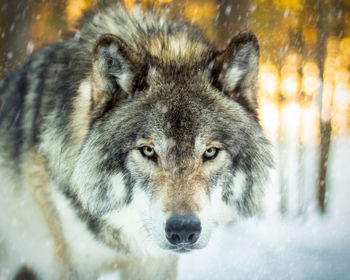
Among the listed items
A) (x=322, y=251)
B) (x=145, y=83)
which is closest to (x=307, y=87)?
(x=322, y=251)

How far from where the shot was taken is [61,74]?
9.32ft

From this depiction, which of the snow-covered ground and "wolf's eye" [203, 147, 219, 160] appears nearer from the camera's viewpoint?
"wolf's eye" [203, 147, 219, 160]

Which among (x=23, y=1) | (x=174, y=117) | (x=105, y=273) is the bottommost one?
(x=105, y=273)

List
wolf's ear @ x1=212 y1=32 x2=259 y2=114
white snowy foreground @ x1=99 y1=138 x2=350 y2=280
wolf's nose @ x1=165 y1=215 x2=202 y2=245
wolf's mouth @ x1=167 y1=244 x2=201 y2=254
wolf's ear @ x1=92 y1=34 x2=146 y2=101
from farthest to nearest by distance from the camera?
1. white snowy foreground @ x1=99 y1=138 x2=350 y2=280
2. wolf's ear @ x1=212 y1=32 x2=259 y2=114
3. wolf's ear @ x1=92 y1=34 x2=146 y2=101
4. wolf's mouth @ x1=167 y1=244 x2=201 y2=254
5. wolf's nose @ x1=165 y1=215 x2=202 y2=245

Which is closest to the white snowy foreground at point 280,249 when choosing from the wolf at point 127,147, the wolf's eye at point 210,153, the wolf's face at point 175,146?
the wolf at point 127,147

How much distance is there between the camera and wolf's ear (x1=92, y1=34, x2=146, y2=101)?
2.26m

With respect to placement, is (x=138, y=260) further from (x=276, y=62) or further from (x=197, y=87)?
(x=276, y=62)

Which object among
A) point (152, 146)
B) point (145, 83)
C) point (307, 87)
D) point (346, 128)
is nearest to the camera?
point (152, 146)

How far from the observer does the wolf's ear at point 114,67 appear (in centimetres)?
226

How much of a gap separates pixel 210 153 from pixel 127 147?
0.52m

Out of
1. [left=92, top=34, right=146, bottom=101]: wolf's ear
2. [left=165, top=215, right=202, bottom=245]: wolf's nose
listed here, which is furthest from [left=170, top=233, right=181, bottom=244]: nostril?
→ [left=92, top=34, right=146, bottom=101]: wolf's ear

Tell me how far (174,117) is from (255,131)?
0.68 metres

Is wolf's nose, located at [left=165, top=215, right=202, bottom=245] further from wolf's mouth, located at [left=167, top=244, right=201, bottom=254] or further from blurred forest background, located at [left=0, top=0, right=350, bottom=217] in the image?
blurred forest background, located at [left=0, top=0, right=350, bottom=217]

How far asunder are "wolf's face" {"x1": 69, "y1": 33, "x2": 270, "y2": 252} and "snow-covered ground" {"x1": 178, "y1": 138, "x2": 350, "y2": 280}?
72 cm
